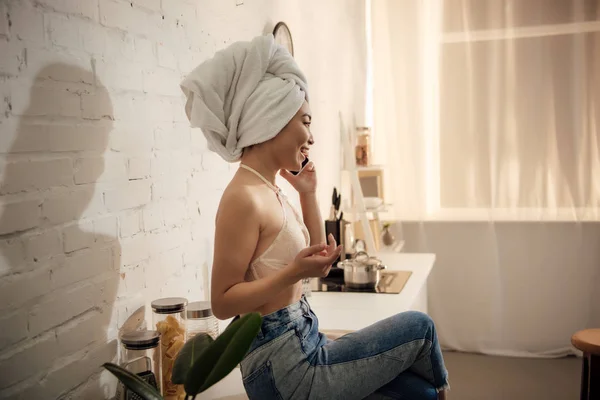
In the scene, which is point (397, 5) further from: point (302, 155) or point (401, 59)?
point (302, 155)

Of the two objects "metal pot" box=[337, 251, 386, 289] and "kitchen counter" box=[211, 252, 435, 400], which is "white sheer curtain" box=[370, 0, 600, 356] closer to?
"kitchen counter" box=[211, 252, 435, 400]

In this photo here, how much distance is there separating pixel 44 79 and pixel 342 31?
2732 millimetres

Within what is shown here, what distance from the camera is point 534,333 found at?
13.6 ft

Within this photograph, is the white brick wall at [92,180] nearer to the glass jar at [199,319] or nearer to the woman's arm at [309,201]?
A: the glass jar at [199,319]

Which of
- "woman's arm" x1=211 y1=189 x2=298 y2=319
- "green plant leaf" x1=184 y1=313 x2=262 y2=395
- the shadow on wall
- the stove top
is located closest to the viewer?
"green plant leaf" x1=184 y1=313 x2=262 y2=395

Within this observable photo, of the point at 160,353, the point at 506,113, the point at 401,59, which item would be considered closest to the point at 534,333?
the point at 506,113

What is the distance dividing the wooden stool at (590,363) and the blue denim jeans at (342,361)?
1.60 m

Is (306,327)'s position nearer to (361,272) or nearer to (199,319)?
(199,319)

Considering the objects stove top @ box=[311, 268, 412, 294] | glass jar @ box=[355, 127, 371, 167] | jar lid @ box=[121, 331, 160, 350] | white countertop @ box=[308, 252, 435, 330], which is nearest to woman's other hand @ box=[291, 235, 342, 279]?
jar lid @ box=[121, 331, 160, 350]

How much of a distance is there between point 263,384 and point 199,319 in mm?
325

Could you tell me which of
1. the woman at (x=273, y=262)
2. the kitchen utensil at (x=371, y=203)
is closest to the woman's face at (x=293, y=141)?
the woman at (x=273, y=262)

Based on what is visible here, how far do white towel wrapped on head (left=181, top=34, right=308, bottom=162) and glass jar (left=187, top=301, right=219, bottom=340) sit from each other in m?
0.43

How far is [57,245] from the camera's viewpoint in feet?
4.15

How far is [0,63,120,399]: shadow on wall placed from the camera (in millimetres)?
1152
